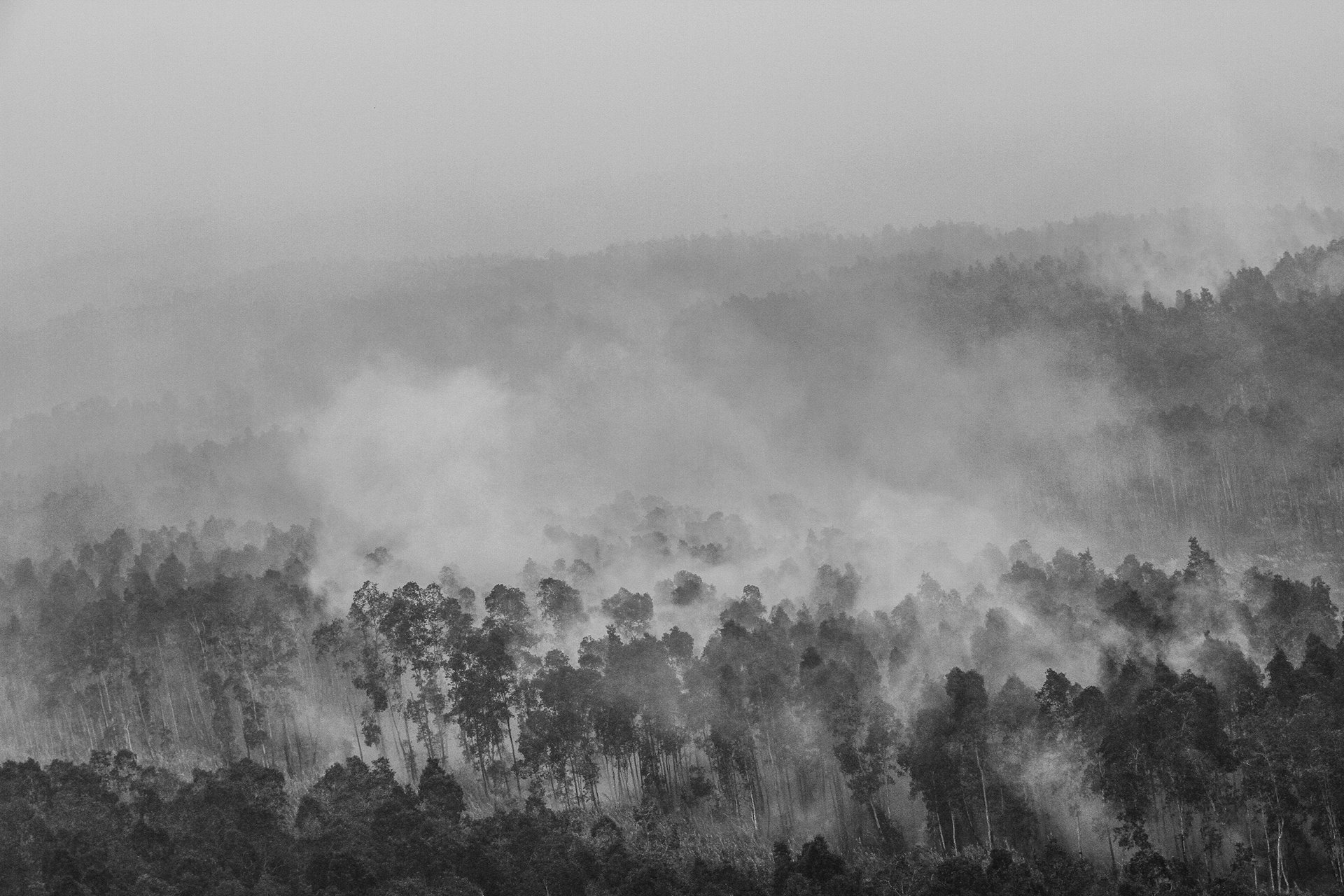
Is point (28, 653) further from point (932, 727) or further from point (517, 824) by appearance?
point (932, 727)

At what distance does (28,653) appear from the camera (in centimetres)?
12250

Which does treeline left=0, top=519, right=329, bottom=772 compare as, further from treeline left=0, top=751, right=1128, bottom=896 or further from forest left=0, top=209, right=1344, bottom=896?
treeline left=0, top=751, right=1128, bottom=896

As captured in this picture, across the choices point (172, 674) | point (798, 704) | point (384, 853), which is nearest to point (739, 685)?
point (798, 704)

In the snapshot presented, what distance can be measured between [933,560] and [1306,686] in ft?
174

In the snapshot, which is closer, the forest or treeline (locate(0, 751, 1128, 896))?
treeline (locate(0, 751, 1128, 896))

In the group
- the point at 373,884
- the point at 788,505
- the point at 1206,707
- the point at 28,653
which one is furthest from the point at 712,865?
the point at 788,505

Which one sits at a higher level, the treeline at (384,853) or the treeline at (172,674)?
the treeline at (172,674)

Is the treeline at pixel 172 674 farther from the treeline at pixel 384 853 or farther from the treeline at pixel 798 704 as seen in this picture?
A: the treeline at pixel 384 853

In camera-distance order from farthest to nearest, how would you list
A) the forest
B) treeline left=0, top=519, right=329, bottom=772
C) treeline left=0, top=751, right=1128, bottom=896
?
treeline left=0, top=519, right=329, bottom=772 < the forest < treeline left=0, top=751, right=1128, bottom=896

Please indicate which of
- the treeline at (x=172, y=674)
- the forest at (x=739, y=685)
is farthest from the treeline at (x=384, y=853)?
the treeline at (x=172, y=674)

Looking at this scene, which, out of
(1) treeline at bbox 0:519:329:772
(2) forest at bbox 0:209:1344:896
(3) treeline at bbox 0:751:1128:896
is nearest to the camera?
(3) treeline at bbox 0:751:1128:896

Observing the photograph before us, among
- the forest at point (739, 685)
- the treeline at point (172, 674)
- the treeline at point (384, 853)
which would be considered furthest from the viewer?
the treeline at point (172, 674)

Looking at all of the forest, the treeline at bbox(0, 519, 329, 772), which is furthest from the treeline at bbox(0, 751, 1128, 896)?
the treeline at bbox(0, 519, 329, 772)

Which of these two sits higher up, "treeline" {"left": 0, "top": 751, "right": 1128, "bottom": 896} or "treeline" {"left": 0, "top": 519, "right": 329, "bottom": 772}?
"treeline" {"left": 0, "top": 519, "right": 329, "bottom": 772}
